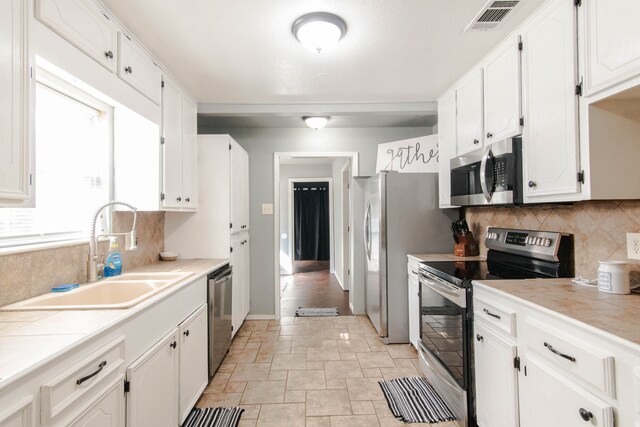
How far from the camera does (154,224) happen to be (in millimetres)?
2674

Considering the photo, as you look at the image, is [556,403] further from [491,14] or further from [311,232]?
[311,232]

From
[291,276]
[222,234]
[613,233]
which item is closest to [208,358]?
[222,234]

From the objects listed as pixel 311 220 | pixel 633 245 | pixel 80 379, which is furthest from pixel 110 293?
pixel 311 220

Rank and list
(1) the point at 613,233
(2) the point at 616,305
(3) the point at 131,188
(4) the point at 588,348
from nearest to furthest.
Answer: (4) the point at 588,348 → (2) the point at 616,305 → (1) the point at 613,233 → (3) the point at 131,188

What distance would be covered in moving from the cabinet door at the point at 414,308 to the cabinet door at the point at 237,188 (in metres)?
1.71

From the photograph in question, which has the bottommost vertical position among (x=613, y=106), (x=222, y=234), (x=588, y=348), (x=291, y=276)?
(x=291, y=276)

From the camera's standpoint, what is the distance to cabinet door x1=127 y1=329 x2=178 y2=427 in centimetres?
131

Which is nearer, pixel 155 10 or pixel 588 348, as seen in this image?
pixel 588 348

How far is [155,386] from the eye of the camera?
1.50 metres

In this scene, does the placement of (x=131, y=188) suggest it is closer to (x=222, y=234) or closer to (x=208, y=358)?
(x=222, y=234)

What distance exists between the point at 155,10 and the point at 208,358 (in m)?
2.23

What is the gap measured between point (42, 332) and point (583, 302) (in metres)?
2.05

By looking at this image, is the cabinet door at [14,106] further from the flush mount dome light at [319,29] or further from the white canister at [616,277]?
the white canister at [616,277]

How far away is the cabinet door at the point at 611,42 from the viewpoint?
1.19 meters
